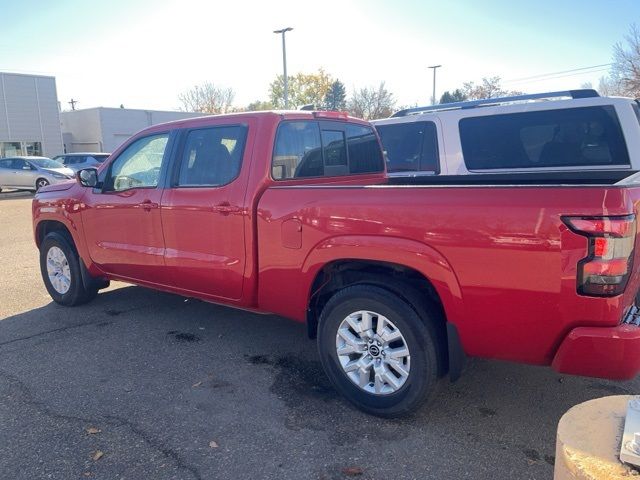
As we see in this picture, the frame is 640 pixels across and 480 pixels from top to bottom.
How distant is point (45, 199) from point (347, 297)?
13.3 ft

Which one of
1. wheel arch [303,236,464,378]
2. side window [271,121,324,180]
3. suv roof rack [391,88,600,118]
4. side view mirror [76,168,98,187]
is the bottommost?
wheel arch [303,236,464,378]

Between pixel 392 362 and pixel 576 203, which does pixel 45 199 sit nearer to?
pixel 392 362

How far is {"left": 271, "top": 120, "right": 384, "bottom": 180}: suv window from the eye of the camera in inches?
161

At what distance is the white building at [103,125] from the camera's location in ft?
136

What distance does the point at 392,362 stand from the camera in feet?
10.7

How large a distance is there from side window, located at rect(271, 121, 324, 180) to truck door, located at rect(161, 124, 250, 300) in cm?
25

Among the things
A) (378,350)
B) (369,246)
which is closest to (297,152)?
(369,246)

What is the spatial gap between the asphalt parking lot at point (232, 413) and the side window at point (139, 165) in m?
1.38

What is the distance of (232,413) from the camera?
3443 millimetres

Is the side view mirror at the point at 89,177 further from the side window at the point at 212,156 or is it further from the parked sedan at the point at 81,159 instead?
the parked sedan at the point at 81,159

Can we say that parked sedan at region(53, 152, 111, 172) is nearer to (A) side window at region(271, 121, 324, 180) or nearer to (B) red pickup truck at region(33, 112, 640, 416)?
(B) red pickup truck at region(33, 112, 640, 416)

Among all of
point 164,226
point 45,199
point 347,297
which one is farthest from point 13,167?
point 347,297

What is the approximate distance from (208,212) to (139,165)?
1.21 meters

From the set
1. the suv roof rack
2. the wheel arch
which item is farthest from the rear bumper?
the suv roof rack
